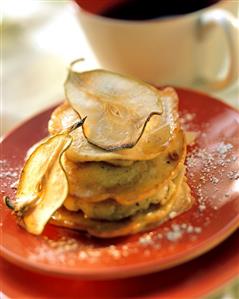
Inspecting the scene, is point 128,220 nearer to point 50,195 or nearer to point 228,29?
point 50,195

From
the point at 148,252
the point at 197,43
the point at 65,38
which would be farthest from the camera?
the point at 65,38

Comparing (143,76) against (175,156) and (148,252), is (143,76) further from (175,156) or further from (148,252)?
(148,252)

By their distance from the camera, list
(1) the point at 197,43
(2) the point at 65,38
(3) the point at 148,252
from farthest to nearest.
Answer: (2) the point at 65,38 < (1) the point at 197,43 < (3) the point at 148,252

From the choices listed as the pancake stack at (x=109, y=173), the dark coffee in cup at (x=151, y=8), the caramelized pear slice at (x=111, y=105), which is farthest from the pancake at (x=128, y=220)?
the dark coffee in cup at (x=151, y=8)

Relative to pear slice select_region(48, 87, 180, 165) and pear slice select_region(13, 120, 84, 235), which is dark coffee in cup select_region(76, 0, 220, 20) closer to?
pear slice select_region(48, 87, 180, 165)

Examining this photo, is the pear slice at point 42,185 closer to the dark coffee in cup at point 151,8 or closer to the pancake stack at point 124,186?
the pancake stack at point 124,186

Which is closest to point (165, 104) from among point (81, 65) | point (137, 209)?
point (137, 209)

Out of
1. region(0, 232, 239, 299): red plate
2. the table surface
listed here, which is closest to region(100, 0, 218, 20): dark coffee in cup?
the table surface
